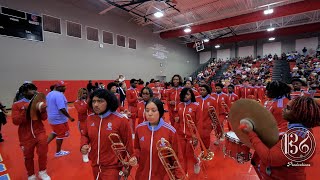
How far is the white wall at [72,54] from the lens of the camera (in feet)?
36.8

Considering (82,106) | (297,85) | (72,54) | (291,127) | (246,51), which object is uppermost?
(246,51)

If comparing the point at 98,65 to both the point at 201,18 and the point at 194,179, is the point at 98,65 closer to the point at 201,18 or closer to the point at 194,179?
the point at 201,18

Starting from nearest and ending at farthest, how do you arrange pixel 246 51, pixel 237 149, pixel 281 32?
1. pixel 237 149
2. pixel 281 32
3. pixel 246 51

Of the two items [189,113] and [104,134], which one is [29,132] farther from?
[189,113]

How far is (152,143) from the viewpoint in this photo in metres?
2.16

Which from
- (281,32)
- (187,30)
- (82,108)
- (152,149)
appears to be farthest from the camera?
(281,32)

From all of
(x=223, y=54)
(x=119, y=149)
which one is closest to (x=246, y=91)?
(x=119, y=149)

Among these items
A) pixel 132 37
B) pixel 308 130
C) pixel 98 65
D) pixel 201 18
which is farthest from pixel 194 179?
pixel 132 37

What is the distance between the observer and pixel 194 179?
367 centimetres

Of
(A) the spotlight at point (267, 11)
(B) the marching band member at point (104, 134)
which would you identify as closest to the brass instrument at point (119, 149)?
(B) the marching band member at point (104, 134)

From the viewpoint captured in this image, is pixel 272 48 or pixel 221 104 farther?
pixel 272 48

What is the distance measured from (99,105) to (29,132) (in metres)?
2.06

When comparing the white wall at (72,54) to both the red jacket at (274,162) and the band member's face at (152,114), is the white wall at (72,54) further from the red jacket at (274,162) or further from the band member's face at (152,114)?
the red jacket at (274,162)

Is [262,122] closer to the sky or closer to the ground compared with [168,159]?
closer to the sky
